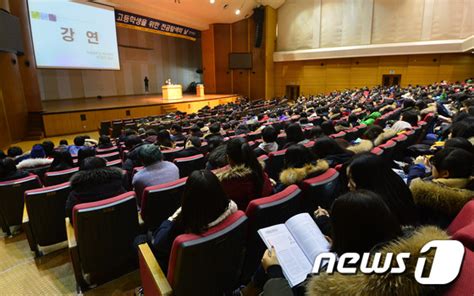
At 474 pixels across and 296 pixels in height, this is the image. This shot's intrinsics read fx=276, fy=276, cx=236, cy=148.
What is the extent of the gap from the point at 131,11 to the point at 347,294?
51.2 ft

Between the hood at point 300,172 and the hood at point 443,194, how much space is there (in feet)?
2.11

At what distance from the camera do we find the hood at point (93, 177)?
2.20 meters

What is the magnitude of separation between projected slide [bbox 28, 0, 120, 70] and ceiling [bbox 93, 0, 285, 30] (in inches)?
34.1

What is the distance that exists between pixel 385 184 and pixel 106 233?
1.94m

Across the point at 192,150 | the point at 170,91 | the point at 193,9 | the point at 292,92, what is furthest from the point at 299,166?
the point at 292,92

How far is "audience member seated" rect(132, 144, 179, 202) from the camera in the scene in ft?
8.75

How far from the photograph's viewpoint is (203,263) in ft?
4.72

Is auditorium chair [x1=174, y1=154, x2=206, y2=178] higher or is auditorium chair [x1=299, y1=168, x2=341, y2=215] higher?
auditorium chair [x1=299, y1=168, x2=341, y2=215]

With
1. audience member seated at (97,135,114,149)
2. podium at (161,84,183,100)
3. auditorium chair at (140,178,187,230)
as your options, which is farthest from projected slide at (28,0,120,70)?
auditorium chair at (140,178,187,230)

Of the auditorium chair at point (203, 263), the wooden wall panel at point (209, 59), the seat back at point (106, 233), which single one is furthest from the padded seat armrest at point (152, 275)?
the wooden wall panel at point (209, 59)

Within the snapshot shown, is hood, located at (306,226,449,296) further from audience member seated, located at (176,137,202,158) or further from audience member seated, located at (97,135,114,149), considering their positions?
audience member seated, located at (97,135,114,149)

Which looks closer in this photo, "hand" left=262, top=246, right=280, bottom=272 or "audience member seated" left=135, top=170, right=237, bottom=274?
"hand" left=262, top=246, right=280, bottom=272

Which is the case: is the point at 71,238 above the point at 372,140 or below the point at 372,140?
below

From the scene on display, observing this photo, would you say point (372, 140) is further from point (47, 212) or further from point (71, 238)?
point (47, 212)
